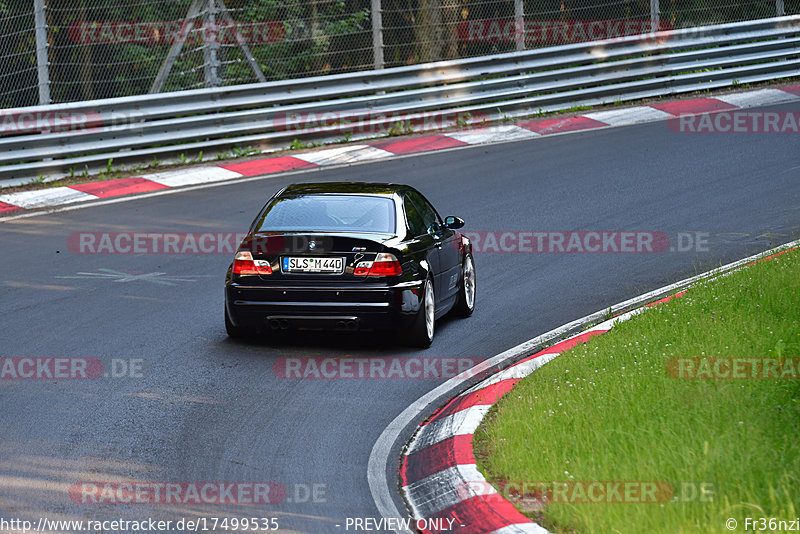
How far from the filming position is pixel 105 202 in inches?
612

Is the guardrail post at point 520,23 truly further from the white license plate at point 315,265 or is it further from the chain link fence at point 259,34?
the white license plate at point 315,265

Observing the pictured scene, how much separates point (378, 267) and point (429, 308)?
0.81m

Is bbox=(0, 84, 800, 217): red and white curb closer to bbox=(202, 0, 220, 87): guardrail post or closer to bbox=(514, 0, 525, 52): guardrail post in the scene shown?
bbox=(514, 0, 525, 52): guardrail post

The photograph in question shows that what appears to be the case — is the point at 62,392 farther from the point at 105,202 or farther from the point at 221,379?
the point at 105,202

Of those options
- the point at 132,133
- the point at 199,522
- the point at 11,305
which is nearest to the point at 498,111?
the point at 132,133

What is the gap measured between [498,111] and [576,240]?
24.9 ft

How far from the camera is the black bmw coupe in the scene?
30.2 ft

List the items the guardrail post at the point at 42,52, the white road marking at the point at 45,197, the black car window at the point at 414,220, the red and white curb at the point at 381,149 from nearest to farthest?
the black car window at the point at 414,220 → the white road marking at the point at 45,197 → the red and white curb at the point at 381,149 → the guardrail post at the point at 42,52

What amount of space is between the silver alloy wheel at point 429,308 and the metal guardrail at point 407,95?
8969 millimetres

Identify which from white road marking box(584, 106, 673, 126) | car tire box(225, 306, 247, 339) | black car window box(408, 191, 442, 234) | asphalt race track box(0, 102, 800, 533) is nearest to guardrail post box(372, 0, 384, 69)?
asphalt race track box(0, 102, 800, 533)

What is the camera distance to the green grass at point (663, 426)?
5.28 metres

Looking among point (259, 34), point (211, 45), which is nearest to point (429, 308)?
point (211, 45)

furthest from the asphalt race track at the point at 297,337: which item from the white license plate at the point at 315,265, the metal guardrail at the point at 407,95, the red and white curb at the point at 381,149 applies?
the metal guardrail at the point at 407,95

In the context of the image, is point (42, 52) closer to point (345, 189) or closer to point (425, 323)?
point (345, 189)
